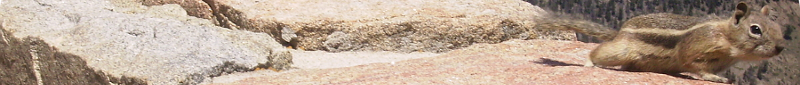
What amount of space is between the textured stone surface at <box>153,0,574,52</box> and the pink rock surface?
1.39 ft

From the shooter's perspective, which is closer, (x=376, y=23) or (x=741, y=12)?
(x=741, y=12)

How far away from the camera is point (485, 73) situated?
4.80 m

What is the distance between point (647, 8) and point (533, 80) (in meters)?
5.12

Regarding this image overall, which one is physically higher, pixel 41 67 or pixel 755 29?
pixel 755 29

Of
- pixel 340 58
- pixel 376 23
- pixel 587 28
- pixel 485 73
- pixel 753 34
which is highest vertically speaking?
pixel 753 34

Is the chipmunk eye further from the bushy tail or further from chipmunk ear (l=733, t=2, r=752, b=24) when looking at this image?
the bushy tail

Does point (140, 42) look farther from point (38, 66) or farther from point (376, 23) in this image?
point (376, 23)

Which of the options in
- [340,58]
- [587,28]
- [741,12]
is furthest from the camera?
[340,58]

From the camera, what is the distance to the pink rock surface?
4516 millimetres

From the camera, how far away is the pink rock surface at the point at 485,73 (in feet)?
14.8

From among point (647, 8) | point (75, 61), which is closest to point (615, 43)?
point (75, 61)

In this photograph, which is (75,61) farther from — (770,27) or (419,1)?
(770,27)

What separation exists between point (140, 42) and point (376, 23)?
170 cm

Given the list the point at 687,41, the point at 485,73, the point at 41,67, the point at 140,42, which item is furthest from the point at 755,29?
the point at 41,67
